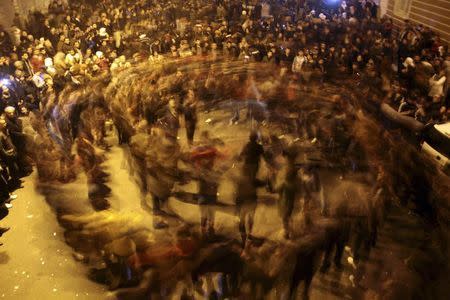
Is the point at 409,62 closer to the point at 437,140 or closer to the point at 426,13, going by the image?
the point at 437,140

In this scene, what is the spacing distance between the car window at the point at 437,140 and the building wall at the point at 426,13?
765cm

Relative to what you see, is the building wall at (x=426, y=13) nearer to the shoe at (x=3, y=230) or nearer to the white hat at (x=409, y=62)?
the white hat at (x=409, y=62)

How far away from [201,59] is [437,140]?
7.88 metres

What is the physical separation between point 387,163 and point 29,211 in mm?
7206

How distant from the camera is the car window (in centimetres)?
906

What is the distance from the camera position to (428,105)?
10.3 m

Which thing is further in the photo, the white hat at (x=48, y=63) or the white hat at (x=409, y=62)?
the white hat at (x=48, y=63)

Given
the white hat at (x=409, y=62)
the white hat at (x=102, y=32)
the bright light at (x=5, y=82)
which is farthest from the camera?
the white hat at (x=102, y=32)

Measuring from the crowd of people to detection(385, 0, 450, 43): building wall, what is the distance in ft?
1.74

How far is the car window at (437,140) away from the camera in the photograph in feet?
29.7

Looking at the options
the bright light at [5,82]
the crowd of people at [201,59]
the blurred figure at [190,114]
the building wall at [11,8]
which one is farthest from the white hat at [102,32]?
the blurred figure at [190,114]

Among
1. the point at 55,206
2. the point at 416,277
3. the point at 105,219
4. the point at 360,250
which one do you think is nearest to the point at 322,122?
the point at 360,250

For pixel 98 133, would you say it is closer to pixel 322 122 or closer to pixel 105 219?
pixel 105 219

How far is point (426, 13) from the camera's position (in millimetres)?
16922
